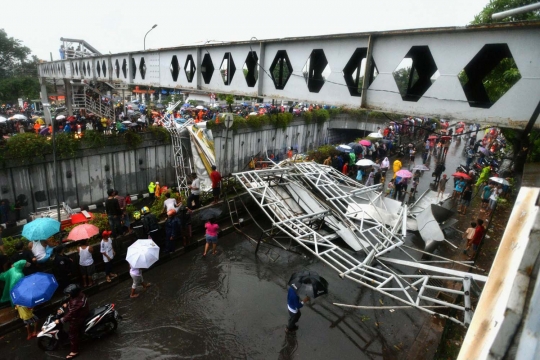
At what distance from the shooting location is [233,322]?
7434mm

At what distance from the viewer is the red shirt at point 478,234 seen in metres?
9.90

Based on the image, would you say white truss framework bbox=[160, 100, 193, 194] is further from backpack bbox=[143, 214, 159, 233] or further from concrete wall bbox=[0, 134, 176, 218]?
backpack bbox=[143, 214, 159, 233]

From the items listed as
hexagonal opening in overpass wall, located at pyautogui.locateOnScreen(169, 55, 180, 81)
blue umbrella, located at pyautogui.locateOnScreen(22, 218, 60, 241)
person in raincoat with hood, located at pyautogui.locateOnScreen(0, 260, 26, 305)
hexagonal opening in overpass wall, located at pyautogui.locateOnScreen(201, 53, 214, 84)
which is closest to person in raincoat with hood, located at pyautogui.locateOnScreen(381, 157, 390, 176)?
hexagonal opening in overpass wall, located at pyautogui.locateOnScreen(201, 53, 214, 84)

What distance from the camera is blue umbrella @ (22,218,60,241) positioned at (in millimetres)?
7719

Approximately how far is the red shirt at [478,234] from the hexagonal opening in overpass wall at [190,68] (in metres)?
10.7

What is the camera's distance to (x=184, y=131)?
1595 centimetres

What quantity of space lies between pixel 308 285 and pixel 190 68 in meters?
7.88

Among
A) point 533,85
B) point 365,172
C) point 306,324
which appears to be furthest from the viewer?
point 365,172

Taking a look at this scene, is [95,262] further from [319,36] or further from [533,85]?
[533,85]

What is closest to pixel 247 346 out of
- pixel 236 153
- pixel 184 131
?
pixel 184 131

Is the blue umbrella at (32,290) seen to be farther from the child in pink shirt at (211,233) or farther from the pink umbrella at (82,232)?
the child in pink shirt at (211,233)

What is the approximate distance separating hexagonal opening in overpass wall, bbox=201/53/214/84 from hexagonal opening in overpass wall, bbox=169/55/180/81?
4.83 feet

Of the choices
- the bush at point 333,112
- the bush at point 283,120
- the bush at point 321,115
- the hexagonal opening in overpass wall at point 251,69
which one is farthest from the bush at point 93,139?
the bush at point 333,112

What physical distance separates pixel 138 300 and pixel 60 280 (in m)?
2.02
